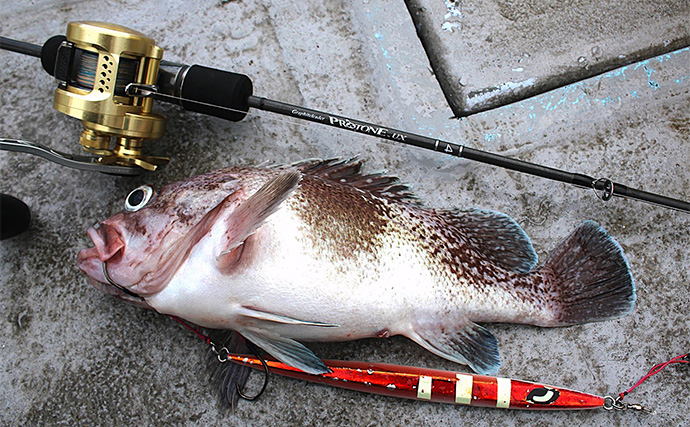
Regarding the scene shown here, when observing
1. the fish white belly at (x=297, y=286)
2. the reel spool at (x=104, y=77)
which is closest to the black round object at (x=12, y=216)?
the reel spool at (x=104, y=77)

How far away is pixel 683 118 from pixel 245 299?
1.66 metres

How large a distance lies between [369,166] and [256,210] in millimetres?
639

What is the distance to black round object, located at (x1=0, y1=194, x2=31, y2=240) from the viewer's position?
1.73 meters

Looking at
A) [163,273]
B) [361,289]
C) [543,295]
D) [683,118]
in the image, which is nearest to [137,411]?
[163,273]

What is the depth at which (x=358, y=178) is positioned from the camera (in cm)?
170

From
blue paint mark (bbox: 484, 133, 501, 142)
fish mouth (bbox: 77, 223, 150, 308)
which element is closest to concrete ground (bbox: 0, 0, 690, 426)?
blue paint mark (bbox: 484, 133, 501, 142)

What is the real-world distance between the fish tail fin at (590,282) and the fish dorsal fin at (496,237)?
0.08 m

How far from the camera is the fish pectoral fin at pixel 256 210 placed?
135 centimetres

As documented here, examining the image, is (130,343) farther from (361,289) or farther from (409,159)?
(409,159)

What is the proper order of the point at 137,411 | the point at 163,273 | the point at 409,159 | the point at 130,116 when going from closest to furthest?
the point at 163,273
the point at 130,116
the point at 137,411
the point at 409,159

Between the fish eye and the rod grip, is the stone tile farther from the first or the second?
the fish eye

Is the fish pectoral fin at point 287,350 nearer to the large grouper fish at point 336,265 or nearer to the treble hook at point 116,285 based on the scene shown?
the large grouper fish at point 336,265

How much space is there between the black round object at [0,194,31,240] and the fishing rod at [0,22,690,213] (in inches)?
9.2

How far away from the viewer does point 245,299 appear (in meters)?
1.46
